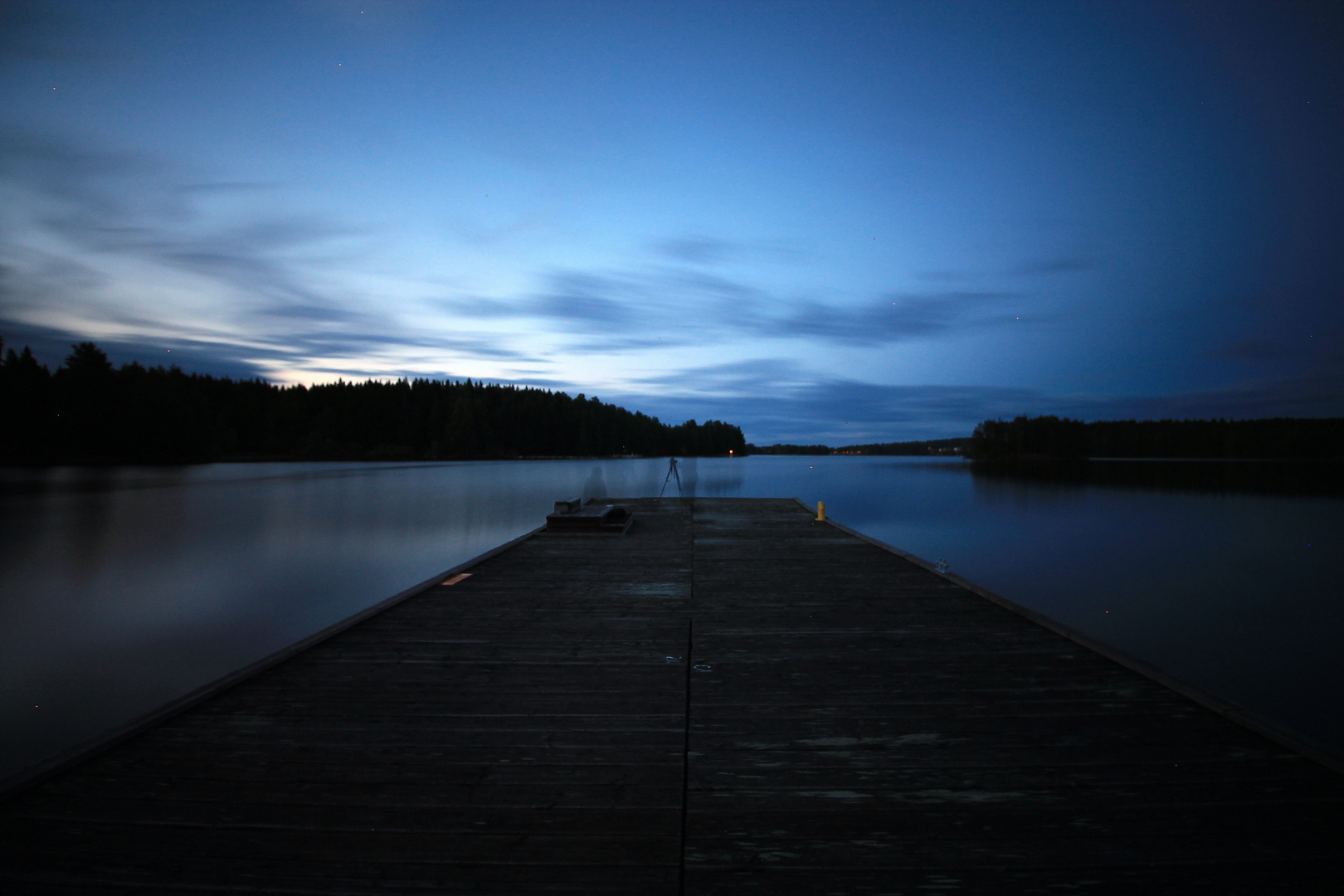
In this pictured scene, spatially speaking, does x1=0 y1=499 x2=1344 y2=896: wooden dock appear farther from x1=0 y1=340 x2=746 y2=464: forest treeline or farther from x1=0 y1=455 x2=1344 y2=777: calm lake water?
x1=0 y1=340 x2=746 y2=464: forest treeline

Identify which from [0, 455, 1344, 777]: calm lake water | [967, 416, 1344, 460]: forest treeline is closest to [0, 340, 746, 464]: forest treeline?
[0, 455, 1344, 777]: calm lake water

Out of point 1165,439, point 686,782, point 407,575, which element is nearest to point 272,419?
point 407,575

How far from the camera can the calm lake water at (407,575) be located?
6.31 metres

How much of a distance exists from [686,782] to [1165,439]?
377 ft

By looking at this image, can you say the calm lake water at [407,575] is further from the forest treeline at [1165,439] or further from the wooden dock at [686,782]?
the forest treeline at [1165,439]

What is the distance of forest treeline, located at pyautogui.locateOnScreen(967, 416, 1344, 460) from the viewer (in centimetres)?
7300

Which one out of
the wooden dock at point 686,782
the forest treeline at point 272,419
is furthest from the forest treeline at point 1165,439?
the wooden dock at point 686,782

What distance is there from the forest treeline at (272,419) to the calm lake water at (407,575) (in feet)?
84.3

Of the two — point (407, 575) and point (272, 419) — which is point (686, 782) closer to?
point (407, 575)

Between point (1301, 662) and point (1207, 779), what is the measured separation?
280 inches

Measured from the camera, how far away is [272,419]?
221 ft

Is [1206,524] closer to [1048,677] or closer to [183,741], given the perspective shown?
[1048,677]

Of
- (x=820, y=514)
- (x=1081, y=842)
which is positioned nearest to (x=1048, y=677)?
(x=1081, y=842)

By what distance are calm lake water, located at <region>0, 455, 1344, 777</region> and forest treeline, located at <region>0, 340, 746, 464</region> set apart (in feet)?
84.3
